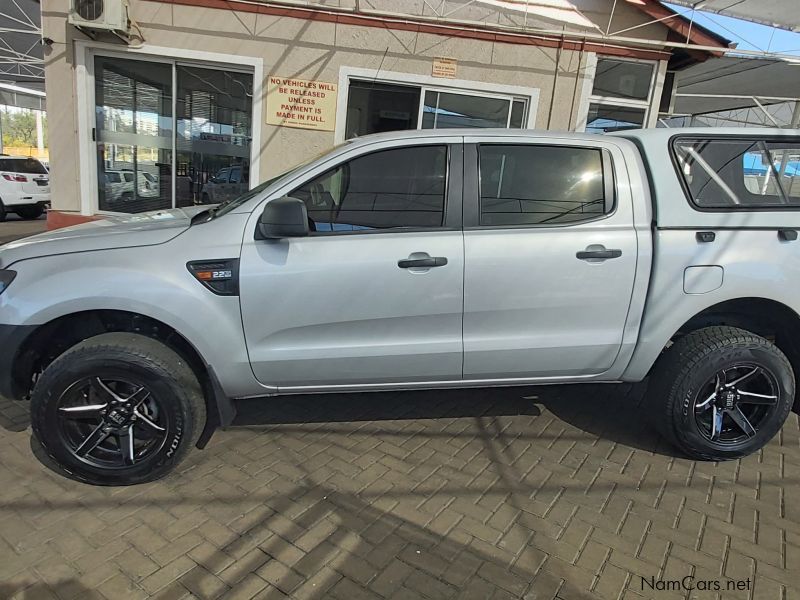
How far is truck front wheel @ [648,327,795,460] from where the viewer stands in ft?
10.0

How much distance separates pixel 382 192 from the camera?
9.64ft

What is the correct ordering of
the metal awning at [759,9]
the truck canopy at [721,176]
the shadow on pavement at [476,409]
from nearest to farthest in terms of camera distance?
1. the truck canopy at [721,176]
2. the shadow on pavement at [476,409]
3. the metal awning at [759,9]

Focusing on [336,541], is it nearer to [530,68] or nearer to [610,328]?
[610,328]

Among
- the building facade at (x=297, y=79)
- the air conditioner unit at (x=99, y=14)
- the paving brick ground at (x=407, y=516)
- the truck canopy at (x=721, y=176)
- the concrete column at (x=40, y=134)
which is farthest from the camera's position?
the concrete column at (x=40, y=134)

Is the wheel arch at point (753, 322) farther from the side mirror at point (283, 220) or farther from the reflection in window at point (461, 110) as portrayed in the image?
the reflection in window at point (461, 110)

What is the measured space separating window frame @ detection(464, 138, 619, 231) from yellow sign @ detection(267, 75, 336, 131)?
4800 mm

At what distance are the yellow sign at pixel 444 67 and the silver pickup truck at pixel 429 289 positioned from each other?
471cm

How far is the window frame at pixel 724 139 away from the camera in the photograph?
3.03 m

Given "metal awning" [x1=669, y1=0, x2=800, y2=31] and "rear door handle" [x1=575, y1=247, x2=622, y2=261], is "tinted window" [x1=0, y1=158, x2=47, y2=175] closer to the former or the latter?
"metal awning" [x1=669, y1=0, x2=800, y2=31]

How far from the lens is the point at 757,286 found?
299cm

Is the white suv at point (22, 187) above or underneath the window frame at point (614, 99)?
underneath

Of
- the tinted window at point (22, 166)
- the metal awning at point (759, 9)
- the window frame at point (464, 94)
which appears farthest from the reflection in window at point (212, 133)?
the tinted window at point (22, 166)

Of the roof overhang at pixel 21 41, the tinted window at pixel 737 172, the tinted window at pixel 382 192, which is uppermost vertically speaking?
the roof overhang at pixel 21 41
